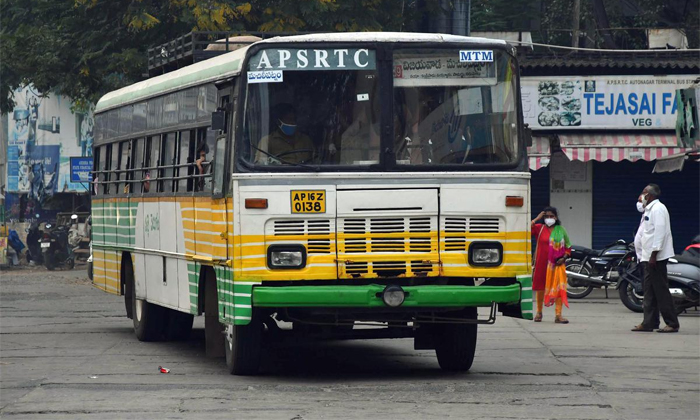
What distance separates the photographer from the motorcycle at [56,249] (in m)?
36.8

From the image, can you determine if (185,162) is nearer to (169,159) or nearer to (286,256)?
(169,159)

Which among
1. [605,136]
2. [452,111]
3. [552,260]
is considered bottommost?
[552,260]

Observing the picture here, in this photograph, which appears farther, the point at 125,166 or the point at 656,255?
the point at 656,255

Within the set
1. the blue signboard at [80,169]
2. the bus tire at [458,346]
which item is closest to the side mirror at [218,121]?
the bus tire at [458,346]

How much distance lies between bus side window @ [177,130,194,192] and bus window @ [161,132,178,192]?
0.92 ft

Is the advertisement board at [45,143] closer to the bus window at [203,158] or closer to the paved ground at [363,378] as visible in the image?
the paved ground at [363,378]

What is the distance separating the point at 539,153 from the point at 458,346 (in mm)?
15164

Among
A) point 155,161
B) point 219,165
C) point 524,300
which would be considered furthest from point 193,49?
point 524,300

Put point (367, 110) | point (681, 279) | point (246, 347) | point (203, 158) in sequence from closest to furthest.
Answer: point (367, 110), point (246, 347), point (203, 158), point (681, 279)

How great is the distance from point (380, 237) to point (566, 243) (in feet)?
24.6

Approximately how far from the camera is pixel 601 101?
1067 inches

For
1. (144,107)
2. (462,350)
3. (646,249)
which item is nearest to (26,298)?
(144,107)

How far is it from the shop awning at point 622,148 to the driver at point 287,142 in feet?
53.1

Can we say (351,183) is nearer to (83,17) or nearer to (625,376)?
(625,376)
